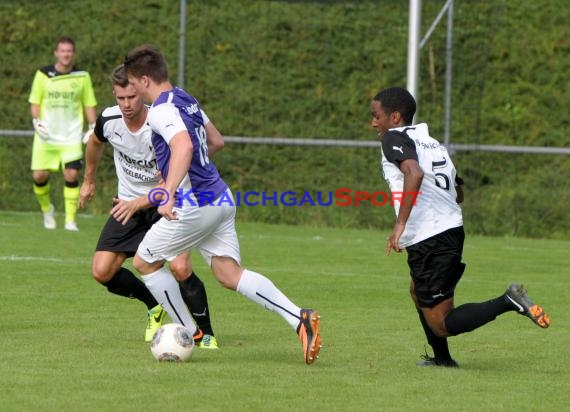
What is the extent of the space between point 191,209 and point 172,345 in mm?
772

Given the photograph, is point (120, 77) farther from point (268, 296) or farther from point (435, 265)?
point (435, 265)

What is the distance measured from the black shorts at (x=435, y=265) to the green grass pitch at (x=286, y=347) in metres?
0.43

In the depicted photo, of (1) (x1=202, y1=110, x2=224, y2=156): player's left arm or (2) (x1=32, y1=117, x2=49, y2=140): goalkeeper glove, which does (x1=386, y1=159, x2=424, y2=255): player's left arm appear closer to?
(1) (x1=202, y1=110, x2=224, y2=156): player's left arm

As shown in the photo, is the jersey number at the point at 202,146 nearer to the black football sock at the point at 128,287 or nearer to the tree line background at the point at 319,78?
the black football sock at the point at 128,287

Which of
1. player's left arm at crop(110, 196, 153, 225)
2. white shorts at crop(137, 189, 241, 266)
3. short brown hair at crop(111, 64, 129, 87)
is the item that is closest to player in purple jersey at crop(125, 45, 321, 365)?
white shorts at crop(137, 189, 241, 266)

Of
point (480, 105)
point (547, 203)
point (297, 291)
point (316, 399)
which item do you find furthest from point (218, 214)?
point (480, 105)

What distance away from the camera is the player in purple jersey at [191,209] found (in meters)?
7.18

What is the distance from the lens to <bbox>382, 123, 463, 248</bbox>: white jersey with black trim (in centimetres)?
730

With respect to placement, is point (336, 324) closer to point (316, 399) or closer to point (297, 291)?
point (297, 291)

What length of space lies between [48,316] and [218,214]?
7.87 ft

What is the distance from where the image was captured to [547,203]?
59.4ft

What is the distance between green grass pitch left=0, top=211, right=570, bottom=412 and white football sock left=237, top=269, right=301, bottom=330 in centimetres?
29

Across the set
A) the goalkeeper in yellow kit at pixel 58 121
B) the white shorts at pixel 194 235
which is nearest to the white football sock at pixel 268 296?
the white shorts at pixel 194 235

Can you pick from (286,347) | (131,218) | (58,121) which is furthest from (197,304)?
(58,121)
